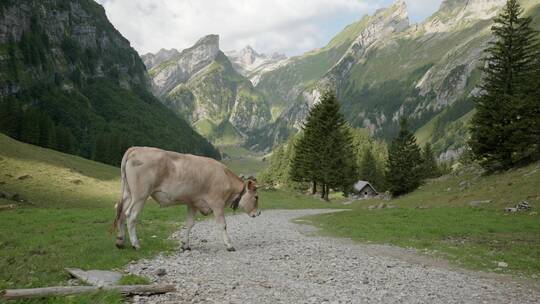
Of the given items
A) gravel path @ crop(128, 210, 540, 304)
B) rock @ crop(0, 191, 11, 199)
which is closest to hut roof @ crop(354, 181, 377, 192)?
rock @ crop(0, 191, 11, 199)

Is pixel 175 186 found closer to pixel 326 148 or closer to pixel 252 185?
pixel 252 185

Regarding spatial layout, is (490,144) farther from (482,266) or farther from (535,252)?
(482,266)

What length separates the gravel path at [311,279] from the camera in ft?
30.1

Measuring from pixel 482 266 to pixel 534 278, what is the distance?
188 centimetres

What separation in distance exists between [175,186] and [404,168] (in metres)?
56.7

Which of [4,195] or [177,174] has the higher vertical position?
A: [177,174]

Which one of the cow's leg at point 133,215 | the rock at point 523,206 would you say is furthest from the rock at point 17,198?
the rock at point 523,206

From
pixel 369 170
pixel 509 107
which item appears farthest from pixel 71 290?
pixel 369 170

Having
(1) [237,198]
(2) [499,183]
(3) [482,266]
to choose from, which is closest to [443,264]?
(3) [482,266]

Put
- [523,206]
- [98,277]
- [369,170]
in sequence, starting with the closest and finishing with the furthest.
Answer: [98,277], [523,206], [369,170]

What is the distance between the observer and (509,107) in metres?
42.9

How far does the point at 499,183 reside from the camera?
39438 mm

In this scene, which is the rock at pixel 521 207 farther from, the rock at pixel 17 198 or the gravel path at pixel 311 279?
the rock at pixel 17 198

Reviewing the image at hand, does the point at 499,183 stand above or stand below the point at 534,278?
above
